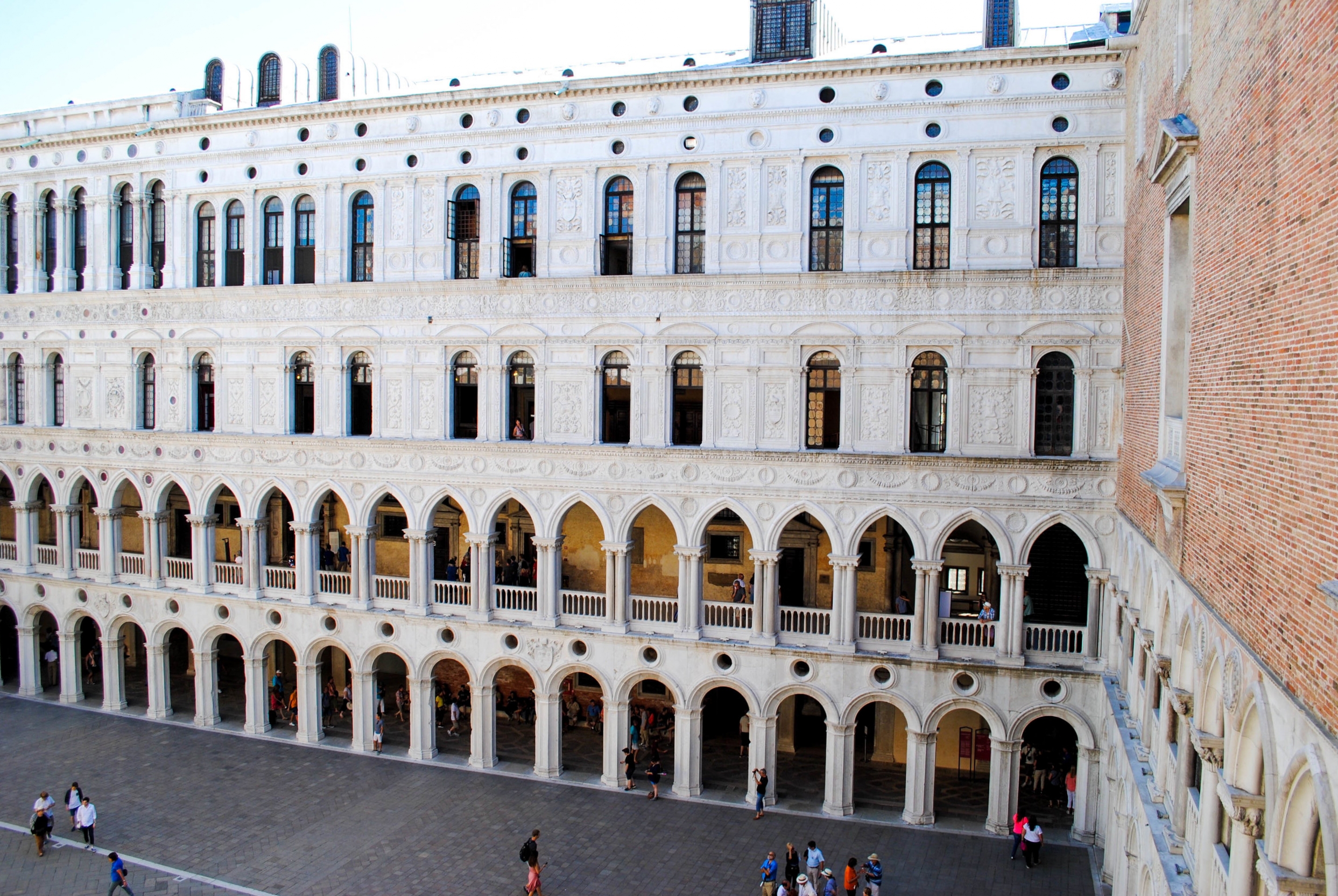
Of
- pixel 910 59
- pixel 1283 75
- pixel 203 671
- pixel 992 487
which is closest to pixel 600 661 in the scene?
pixel 992 487

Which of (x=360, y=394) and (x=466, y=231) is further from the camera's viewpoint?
(x=360, y=394)

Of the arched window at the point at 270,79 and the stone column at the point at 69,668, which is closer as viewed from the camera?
the arched window at the point at 270,79

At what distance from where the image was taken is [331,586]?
92.8ft

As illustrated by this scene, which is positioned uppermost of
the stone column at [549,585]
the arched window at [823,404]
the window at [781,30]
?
the window at [781,30]

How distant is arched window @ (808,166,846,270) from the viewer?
23766mm

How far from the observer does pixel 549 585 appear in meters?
25.8

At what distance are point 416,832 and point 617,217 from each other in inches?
610

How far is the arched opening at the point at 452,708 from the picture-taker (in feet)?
92.7

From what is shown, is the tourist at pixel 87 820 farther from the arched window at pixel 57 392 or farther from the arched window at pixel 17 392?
the arched window at pixel 17 392

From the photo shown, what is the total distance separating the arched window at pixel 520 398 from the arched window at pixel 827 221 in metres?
7.73

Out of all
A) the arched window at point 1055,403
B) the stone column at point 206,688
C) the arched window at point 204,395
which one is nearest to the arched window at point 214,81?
the arched window at point 204,395

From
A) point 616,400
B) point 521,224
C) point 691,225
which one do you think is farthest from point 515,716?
point 691,225

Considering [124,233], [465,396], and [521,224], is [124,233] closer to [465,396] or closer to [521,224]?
[465,396]

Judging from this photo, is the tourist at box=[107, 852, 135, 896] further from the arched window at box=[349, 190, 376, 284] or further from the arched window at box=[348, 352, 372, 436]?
the arched window at box=[349, 190, 376, 284]
